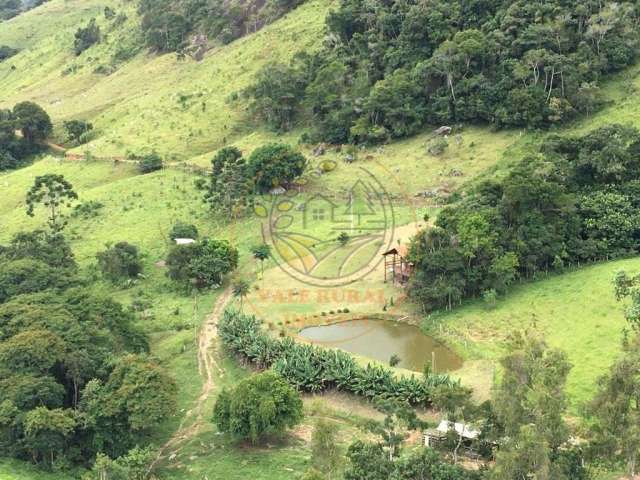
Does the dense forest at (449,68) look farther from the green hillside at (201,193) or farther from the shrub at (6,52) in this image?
the shrub at (6,52)

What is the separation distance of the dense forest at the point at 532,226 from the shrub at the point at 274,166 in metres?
15.1

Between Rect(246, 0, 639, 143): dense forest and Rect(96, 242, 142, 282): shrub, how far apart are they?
21441 mm

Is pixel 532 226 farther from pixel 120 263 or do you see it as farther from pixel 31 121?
pixel 31 121

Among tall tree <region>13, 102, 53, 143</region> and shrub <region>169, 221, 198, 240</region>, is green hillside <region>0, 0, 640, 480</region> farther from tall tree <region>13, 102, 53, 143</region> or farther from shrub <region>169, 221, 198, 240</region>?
tall tree <region>13, 102, 53, 143</region>

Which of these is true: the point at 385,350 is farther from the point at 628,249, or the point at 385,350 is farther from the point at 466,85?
the point at 466,85

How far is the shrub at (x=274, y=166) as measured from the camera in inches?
1957

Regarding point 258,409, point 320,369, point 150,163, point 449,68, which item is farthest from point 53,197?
point 449,68

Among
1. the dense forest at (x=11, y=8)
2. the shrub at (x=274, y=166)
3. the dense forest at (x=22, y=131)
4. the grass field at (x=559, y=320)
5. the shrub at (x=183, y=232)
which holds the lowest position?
the grass field at (x=559, y=320)

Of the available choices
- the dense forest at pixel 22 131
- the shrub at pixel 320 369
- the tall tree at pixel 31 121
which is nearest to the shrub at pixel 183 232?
the shrub at pixel 320 369

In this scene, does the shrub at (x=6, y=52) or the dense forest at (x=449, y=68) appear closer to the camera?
the dense forest at (x=449, y=68)

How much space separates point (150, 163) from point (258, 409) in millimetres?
37979

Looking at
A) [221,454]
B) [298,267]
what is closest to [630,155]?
[298,267]

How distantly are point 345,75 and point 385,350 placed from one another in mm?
35113

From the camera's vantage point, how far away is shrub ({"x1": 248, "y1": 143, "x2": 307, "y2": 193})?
1957 inches
